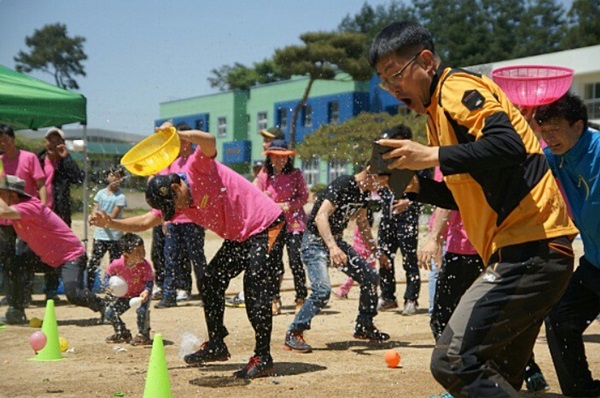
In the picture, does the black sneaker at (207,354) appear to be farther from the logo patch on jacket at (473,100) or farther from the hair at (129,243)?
the logo patch on jacket at (473,100)

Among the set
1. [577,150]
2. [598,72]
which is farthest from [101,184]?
[598,72]

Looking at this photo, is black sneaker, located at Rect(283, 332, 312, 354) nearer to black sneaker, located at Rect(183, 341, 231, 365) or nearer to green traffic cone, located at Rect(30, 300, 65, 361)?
black sneaker, located at Rect(183, 341, 231, 365)

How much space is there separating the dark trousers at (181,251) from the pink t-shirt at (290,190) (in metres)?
1.22

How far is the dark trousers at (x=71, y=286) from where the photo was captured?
8.35 meters

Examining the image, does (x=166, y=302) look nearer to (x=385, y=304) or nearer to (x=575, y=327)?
(x=385, y=304)

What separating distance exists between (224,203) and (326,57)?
30214 millimetres

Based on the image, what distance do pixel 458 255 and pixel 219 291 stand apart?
1819 mm

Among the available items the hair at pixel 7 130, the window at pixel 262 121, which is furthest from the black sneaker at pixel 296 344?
the window at pixel 262 121

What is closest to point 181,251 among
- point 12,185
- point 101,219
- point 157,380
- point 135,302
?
point 12,185

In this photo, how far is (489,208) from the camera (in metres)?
3.58

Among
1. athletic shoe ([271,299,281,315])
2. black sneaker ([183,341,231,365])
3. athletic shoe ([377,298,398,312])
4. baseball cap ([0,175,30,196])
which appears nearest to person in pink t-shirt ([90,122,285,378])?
black sneaker ([183,341,231,365])

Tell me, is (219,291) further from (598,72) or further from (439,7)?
(439,7)

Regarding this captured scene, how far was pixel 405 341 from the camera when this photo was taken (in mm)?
7496

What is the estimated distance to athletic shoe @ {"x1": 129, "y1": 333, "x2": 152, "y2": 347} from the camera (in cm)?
723
